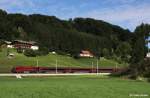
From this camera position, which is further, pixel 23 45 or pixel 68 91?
pixel 23 45

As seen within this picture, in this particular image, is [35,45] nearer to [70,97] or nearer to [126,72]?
[126,72]

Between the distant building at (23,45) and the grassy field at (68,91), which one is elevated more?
the distant building at (23,45)

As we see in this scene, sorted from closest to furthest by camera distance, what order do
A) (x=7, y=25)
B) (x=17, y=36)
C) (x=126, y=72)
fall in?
(x=126, y=72)
(x=7, y=25)
(x=17, y=36)

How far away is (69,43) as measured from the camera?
635ft

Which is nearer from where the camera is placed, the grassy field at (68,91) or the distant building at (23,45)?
the grassy field at (68,91)

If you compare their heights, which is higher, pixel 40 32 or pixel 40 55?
pixel 40 32

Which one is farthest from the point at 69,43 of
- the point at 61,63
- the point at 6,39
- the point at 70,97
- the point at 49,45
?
the point at 70,97

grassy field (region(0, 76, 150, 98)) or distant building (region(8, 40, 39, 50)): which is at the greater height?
distant building (region(8, 40, 39, 50))

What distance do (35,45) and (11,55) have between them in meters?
41.2

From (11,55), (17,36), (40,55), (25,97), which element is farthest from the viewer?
(17,36)

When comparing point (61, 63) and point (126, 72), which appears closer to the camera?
point (126, 72)

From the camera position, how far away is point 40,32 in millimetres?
199375

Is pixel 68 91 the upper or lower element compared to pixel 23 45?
lower

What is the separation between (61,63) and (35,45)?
4664cm
